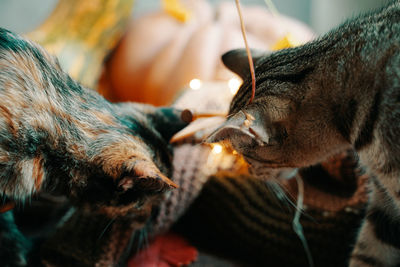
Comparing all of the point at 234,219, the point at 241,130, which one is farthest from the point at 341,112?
the point at 234,219

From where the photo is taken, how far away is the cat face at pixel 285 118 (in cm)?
70

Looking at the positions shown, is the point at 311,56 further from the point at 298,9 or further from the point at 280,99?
the point at 298,9

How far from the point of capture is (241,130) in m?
0.59

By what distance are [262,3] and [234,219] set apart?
1760 millimetres

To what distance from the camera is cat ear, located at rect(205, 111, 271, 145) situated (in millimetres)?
599

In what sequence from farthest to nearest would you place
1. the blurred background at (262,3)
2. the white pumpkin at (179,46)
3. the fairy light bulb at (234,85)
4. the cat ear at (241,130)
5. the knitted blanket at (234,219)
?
the blurred background at (262,3) < the white pumpkin at (179,46) < the fairy light bulb at (234,85) < the knitted blanket at (234,219) < the cat ear at (241,130)

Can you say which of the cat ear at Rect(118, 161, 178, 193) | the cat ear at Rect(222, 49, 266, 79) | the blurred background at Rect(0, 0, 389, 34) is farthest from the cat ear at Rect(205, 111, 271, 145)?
the blurred background at Rect(0, 0, 389, 34)

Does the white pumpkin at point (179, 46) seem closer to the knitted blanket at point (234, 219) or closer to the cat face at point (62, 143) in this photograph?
the knitted blanket at point (234, 219)

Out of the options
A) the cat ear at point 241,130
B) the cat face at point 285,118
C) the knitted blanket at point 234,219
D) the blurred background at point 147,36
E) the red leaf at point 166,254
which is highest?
the blurred background at point 147,36

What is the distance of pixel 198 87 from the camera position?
1362mm

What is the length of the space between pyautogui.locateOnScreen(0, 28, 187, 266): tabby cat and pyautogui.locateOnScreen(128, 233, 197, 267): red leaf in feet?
0.65

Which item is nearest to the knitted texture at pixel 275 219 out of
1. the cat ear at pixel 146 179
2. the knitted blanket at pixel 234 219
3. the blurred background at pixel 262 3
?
the knitted blanket at pixel 234 219

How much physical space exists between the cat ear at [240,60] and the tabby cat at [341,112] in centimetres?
5

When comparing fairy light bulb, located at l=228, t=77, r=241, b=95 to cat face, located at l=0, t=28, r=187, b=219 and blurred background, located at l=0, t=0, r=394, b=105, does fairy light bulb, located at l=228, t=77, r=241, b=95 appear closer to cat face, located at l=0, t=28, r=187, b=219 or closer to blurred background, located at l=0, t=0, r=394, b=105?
blurred background, located at l=0, t=0, r=394, b=105
